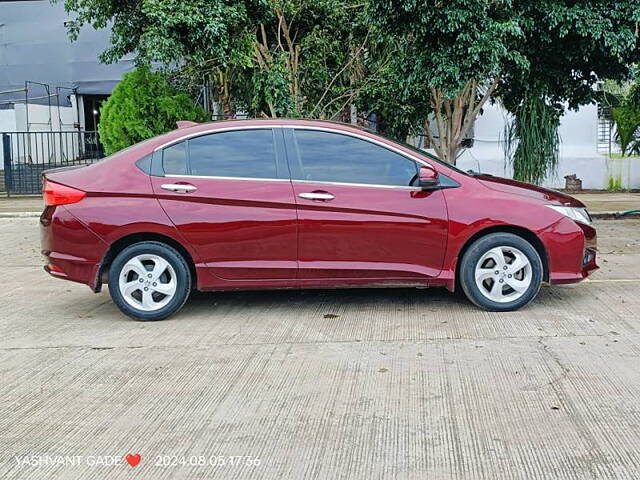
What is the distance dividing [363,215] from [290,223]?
626 mm

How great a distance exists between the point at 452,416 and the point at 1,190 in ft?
60.7

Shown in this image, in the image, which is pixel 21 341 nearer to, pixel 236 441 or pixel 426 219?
pixel 236 441

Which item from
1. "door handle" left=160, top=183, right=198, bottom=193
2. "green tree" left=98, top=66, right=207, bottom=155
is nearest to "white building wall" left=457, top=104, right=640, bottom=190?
"green tree" left=98, top=66, right=207, bottom=155

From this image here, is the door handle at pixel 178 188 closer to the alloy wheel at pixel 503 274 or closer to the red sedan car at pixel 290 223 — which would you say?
the red sedan car at pixel 290 223

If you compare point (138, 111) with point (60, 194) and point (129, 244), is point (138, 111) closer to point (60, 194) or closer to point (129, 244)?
point (60, 194)

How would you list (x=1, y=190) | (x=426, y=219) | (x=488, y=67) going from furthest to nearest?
(x=1, y=190) < (x=488, y=67) < (x=426, y=219)

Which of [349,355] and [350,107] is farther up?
[350,107]

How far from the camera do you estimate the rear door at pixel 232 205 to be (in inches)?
254

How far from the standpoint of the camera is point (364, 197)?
6.51 m

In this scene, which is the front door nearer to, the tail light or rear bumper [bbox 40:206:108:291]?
rear bumper [bbox 40:206:108:291]

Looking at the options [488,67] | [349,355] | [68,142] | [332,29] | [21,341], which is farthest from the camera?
[68,142]

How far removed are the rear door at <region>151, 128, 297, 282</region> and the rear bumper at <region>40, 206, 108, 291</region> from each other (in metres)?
0.69

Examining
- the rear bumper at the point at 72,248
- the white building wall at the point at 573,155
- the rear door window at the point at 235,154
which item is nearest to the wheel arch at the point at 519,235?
the rear door window at the point at 235,154

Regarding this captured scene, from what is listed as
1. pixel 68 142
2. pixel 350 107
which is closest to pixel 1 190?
pixel 68 142
